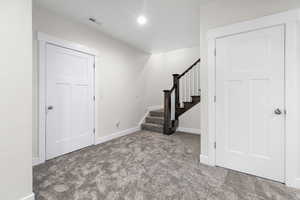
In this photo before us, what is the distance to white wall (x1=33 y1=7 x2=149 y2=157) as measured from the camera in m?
2.44

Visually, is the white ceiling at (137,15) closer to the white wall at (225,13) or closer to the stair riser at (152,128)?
the white wall at (225,13)

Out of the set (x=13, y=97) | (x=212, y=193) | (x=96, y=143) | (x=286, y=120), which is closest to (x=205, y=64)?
(x=286, y=120)

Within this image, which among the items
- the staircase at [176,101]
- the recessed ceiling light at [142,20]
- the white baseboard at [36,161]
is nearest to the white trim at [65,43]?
the recessed ceiling light at [142,20]

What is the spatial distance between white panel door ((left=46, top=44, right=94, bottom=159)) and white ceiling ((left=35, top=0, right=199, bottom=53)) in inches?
28.0

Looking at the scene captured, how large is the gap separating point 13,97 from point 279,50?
3.07 meters

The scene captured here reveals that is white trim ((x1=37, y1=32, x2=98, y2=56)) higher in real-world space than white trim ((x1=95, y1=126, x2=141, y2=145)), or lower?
higher

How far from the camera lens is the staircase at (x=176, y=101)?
13.1ft

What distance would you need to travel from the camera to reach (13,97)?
4.32 ft

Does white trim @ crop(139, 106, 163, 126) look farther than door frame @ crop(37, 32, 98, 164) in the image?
Yes

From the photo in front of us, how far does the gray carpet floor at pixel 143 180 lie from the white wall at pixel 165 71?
7.45ft

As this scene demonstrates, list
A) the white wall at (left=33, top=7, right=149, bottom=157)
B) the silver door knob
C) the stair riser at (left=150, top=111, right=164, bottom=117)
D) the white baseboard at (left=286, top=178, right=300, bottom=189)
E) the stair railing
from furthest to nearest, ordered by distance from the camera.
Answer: the stair riser at (left=150, top=111, right=164, bottom=117), the stair railing, the white wall at (left=33, top=7, right=149, bottom=157), the silver door knob, the white baseboard at (left=286, top=178, right=300, bottom=189)

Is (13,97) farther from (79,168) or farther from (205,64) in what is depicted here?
(205,64)

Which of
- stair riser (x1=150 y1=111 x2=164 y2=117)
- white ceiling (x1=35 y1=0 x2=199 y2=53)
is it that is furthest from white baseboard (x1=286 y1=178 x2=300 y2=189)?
stair riser (x1=150 y1=111 x2=164 y2=117)

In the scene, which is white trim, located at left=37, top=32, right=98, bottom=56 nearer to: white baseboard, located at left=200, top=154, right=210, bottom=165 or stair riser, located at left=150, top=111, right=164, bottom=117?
stair riser, located at left=150, top=111, right=164, bottom=117
